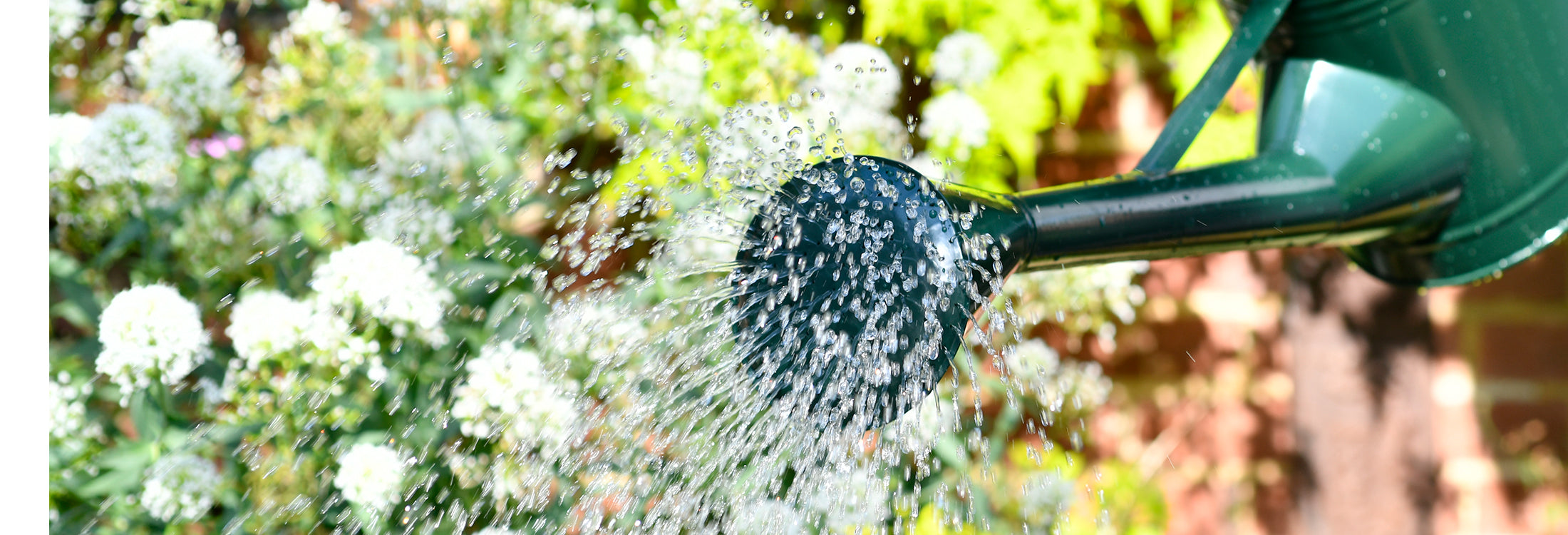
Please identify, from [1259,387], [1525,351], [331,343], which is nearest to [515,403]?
[331,343]

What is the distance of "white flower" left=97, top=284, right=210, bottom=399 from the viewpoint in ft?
3.27

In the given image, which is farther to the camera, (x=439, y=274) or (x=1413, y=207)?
(x=439, y=274)

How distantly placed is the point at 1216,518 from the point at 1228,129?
79 centimetres

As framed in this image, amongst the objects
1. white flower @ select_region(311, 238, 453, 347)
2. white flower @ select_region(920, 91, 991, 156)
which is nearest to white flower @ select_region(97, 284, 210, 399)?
white flower @ select_region(311, 238, 453, 347)

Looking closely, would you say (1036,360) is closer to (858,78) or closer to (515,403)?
(858,78)

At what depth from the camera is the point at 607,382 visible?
1.11 meters

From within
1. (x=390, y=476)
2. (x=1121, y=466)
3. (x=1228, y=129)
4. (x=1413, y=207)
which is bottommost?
(x=1121, y=466)

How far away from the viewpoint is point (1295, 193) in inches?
25.6

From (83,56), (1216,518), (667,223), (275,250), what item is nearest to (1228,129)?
(1216,518)

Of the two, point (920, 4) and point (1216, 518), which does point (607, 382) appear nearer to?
point (920, 4)

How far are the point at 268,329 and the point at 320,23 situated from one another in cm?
44

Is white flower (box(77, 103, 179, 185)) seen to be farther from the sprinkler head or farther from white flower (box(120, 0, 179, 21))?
the sprinkler head

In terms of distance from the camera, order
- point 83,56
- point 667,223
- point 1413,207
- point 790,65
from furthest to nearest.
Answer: point 83,56, point 790,65, point 667,223, point 1413,207

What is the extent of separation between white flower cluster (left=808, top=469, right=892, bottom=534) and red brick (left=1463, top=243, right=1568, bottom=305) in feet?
4.50
